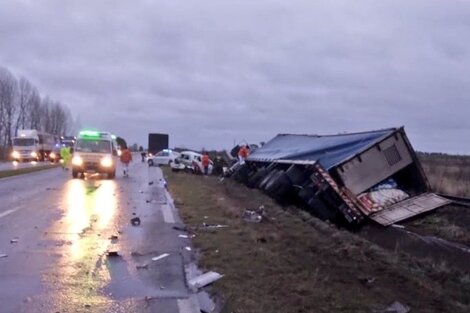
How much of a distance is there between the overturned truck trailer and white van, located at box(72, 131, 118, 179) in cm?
1339

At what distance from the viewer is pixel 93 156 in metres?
32.6

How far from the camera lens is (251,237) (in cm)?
1152

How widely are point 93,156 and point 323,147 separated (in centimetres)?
1441

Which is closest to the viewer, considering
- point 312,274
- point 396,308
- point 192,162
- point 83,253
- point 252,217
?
point 396,308

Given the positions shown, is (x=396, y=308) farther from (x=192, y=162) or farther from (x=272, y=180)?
(x=192, y=162)

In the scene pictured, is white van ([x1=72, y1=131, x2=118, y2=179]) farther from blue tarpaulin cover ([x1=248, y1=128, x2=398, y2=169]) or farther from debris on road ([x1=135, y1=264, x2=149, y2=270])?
debris on road ([x1=135, y1=264, x2=149, y2=270])

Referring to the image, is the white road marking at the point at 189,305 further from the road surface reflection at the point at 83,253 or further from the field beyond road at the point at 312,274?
the road surface reflection at the point at 83,253

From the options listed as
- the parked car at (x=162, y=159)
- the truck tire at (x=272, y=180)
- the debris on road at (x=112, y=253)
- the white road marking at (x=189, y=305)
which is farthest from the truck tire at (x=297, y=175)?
the parked car at (x=162, y=159)

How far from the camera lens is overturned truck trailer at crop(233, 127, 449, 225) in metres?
17.3

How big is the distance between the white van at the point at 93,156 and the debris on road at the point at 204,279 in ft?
82.5

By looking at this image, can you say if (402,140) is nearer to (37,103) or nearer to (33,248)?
(33,248)

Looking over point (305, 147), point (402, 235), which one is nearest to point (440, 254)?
point (402, 235)

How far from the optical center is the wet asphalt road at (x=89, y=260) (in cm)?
681

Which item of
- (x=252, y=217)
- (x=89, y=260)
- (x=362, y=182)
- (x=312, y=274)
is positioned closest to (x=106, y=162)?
(x=362, y=182)
